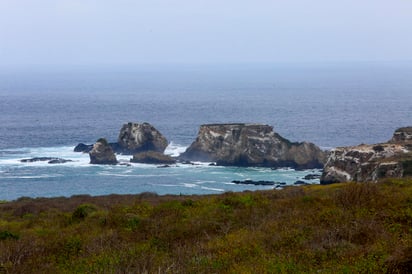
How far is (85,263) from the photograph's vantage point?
1280 cm

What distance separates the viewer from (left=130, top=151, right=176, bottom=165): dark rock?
9512cm

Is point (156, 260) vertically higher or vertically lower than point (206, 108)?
higher

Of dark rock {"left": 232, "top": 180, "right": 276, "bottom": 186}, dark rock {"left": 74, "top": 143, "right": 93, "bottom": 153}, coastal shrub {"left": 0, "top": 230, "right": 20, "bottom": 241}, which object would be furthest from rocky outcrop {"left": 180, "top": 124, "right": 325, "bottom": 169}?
coastal shrub {"left": 0, "top": 230, "right": 20, "bottom": 241}

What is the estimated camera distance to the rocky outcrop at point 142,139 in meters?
102

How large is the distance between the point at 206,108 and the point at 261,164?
8424cm

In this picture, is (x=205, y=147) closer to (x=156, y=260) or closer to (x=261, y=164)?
(x=261, y=164)

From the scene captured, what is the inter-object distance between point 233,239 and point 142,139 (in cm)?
8908

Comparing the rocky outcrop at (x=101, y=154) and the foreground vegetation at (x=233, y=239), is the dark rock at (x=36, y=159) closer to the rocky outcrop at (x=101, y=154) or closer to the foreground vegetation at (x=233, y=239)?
the rocky outcrop at (x=101, y=154)

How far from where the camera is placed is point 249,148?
96.8 metres

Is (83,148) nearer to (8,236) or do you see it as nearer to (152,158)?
(152,158)

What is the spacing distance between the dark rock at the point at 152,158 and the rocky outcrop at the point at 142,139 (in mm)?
5228

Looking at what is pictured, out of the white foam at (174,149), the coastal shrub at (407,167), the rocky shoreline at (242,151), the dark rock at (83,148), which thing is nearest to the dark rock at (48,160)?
the rocky shoreline at (242,151)

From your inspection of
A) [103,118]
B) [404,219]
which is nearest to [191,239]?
[404,219]

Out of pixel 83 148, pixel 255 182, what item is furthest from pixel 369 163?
pixel 83 148
